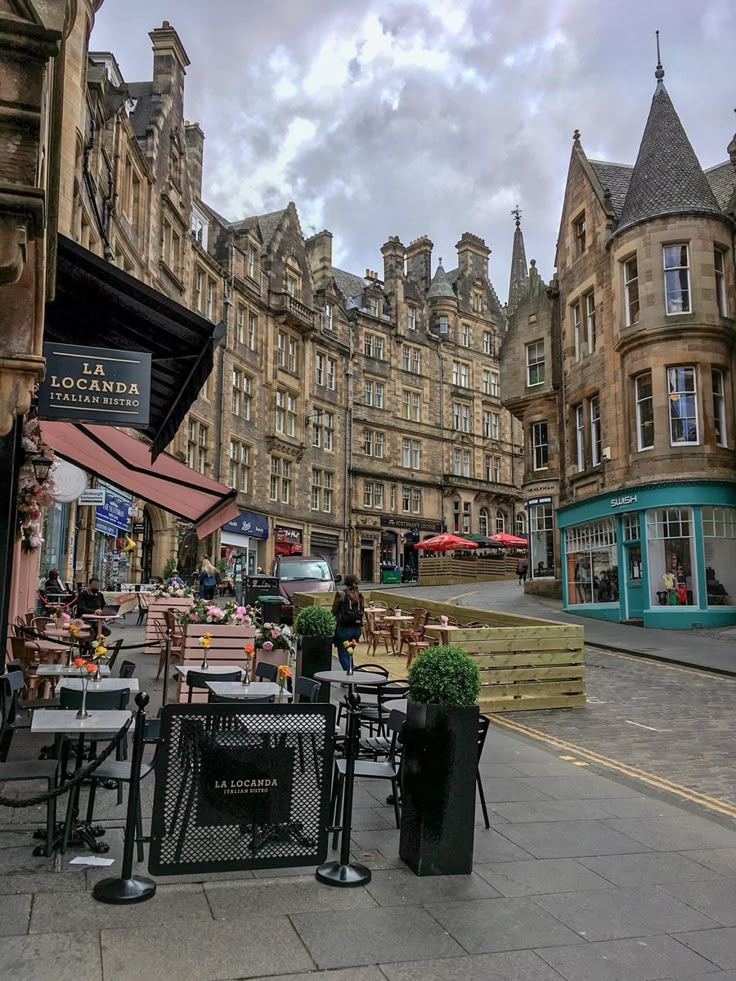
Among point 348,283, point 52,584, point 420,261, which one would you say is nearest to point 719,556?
point 52,584

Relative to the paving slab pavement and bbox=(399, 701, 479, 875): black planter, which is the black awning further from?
the paving slab pavement

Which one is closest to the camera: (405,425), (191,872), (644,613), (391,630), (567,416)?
(191,872)

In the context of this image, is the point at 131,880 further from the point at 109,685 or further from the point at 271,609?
the point at 271,609

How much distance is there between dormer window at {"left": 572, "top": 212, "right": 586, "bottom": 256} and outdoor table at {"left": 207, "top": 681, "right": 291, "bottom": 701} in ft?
77.4

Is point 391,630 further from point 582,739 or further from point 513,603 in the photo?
point 513,603

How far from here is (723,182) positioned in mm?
26047

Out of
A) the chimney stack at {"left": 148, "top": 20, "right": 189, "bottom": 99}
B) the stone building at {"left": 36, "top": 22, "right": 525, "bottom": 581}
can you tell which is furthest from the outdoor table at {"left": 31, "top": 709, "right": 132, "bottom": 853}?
the chimney stack at {"left": 148, "top": 20, "right": 189, "bottom": 99}

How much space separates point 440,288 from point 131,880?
56618 millimetres

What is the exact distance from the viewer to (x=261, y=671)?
775 cm

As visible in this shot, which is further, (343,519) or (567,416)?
(343,519)

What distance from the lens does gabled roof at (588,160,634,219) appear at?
26047mm

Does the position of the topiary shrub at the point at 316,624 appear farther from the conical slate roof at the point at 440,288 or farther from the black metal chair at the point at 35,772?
the conical slate roof at the point at 440,288

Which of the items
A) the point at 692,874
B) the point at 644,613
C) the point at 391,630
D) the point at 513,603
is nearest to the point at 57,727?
the point at 692,874

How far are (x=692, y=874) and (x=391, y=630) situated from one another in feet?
40.9
